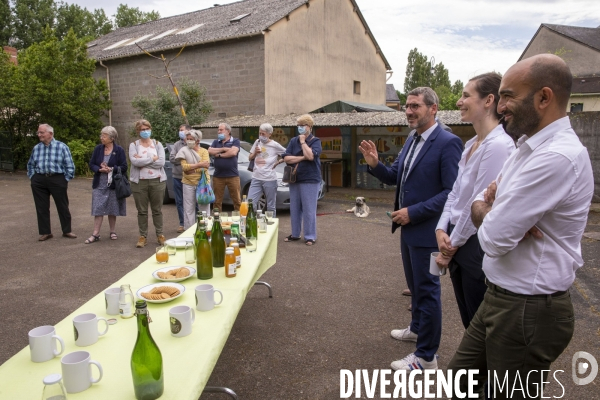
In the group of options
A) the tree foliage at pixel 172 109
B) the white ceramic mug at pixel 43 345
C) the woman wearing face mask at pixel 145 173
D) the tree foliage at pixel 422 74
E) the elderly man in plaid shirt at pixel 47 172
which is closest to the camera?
the white ceramic mug at pixel 43 345

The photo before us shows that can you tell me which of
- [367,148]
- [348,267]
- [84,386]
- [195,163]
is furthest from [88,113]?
[84,386]

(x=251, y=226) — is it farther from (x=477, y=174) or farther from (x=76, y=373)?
(x=76, y=373)

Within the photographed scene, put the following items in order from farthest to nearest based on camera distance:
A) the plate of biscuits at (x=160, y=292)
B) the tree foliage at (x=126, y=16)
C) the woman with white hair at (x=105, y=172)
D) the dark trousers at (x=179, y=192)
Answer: the tree foliage at (x=126, y=16) → the dark trousers at (x=179, y=192) → the woman with white hair at (x=105, y=172) → the plate of biscuits at (x=160, y=292)

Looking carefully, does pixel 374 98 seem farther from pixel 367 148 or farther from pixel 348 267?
pixel 367 148

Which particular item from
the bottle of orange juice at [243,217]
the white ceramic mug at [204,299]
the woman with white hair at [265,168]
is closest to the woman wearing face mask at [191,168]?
the woman with white hair at [265,168]

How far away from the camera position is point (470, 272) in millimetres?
2486

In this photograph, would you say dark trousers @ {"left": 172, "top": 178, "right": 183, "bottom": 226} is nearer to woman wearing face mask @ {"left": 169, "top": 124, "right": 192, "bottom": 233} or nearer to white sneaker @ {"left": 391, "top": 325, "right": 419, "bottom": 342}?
woman wearing face mask @ {"left": 169, "top": 124, "right": 192, "bottom": 233}

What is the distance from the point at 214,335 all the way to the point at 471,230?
1517 millimetres

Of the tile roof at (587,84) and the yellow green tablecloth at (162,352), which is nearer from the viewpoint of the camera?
the yellow green tablecloth at (162,352)

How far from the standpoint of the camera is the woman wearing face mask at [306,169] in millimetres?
6773

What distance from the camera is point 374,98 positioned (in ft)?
79.2

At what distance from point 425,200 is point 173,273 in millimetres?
1863

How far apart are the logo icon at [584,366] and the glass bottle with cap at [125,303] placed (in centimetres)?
316

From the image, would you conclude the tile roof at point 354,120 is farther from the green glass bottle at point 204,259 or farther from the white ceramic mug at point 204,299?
the white ceramic mug at point 204,299
